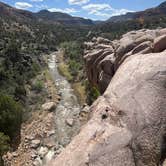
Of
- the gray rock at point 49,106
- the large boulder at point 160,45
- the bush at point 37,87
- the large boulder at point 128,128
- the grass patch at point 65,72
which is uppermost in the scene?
the large boulder at point 160,45

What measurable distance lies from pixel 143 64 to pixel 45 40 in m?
91.5

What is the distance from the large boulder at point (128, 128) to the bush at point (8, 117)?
17491mm

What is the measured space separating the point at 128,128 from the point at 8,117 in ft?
63.9

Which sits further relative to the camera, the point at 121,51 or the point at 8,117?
the point at 8,117

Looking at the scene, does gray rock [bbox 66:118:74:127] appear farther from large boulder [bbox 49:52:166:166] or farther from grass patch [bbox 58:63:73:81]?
grass patch [bbox 58:63:73:81]

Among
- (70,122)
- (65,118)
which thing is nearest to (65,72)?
(65,118)

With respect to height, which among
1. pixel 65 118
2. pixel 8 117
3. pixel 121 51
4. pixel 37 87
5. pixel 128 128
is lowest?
pixel 65 118

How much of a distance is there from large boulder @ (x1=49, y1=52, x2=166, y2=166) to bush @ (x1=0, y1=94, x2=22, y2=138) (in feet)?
57.4

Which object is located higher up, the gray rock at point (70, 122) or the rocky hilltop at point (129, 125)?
the rocky hilltop at point (129, 125)

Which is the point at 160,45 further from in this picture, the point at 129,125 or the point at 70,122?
the point at 70,122

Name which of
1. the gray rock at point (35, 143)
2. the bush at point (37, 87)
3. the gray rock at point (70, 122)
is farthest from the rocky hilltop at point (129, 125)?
the bush at point (37, 87)

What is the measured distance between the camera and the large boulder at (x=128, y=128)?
7688 mm

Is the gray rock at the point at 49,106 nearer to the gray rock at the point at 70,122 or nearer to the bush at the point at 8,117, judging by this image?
the gray rock at the point at 70,122

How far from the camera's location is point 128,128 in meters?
8.35
